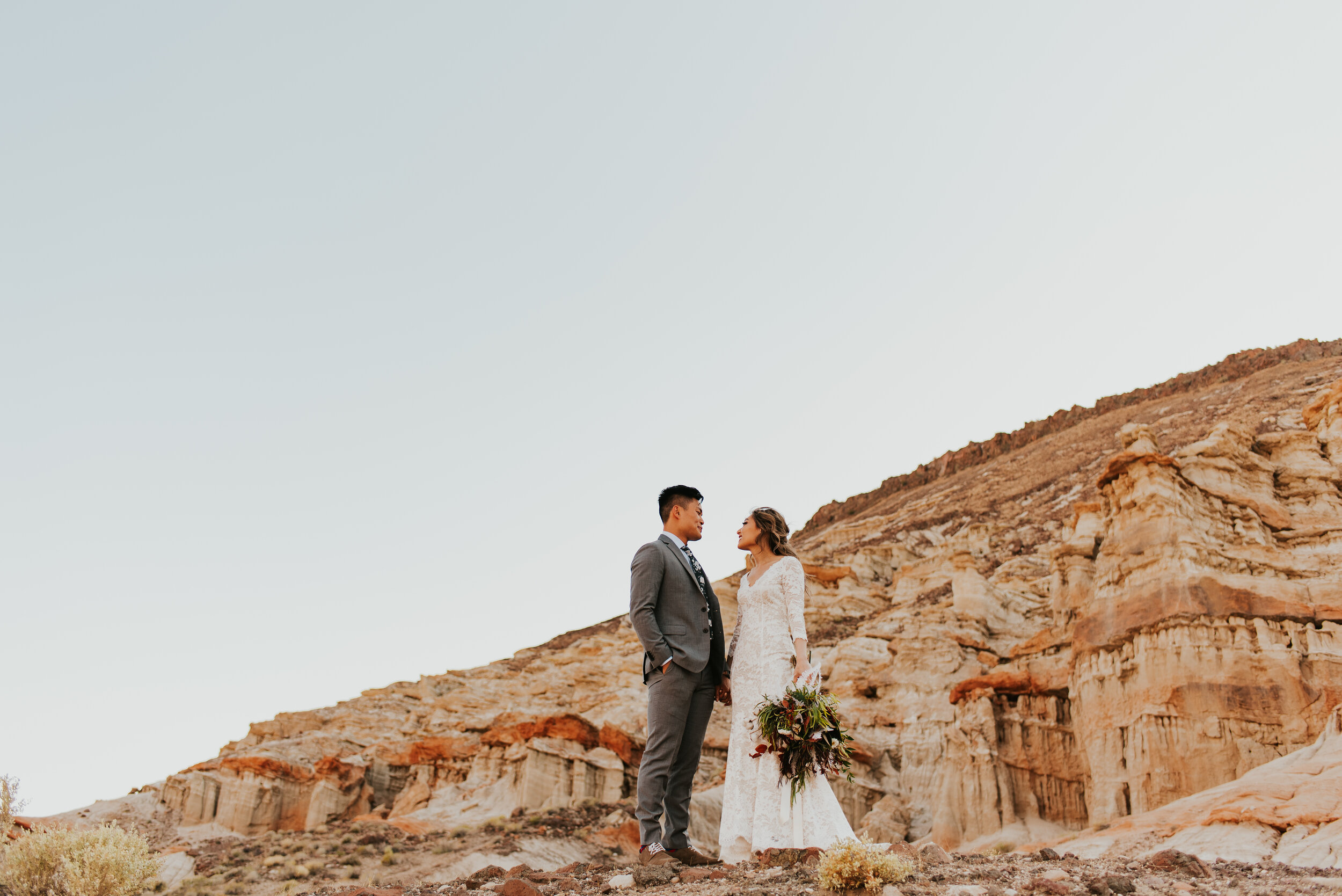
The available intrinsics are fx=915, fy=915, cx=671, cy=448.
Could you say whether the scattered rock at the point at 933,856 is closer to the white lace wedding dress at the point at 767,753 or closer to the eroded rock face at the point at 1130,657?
the white lace wedding dress at the point at 767,753

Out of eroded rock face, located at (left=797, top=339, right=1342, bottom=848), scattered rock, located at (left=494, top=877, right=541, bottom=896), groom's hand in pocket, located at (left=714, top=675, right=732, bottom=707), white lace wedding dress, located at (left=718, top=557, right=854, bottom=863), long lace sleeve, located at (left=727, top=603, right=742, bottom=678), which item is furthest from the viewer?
eroded rock face, located at (left=797, top=339, right=1342, bottom=848)

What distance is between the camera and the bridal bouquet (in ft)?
18.9

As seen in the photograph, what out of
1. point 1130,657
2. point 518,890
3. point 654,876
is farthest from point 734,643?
point 1130,657

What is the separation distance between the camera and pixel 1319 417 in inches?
769

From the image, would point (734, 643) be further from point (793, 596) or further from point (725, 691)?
point (793, 596)

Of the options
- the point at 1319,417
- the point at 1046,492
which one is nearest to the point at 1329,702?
the point at 1319,417

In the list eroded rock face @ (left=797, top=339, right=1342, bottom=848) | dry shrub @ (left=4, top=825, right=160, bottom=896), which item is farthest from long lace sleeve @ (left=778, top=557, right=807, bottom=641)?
eroded rock face @ (left=797, top=339, right=1342, bottom=848)

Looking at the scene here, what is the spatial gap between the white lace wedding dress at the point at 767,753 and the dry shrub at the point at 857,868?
90 cm

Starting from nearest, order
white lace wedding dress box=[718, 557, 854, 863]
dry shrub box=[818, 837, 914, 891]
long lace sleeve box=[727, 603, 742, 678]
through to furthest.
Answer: dry shrub box=[818, 837, 914, 891] < white lace wedding dress box=[718, 557, 854, 863] < long lace sleeve box=[727, 603, 742, 678]

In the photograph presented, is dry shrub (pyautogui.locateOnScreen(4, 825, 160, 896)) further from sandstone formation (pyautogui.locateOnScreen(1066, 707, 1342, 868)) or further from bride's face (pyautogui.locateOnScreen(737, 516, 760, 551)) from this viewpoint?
sandstone formation (pyautogui.locateOnScreen(1066, 707, 1342, 868))

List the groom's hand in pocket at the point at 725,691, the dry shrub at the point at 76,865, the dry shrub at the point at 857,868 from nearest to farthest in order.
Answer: the dry shrub at the point at 857,868, the groom's hand in pocket at the point at 725,691, the dry shrub at the point at 76,865

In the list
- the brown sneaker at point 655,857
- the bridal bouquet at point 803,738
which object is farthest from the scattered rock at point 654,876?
the bridal bouquet at point 803,738

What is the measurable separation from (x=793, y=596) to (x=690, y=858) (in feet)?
6.06

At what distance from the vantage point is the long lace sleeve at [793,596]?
6.16 meters
